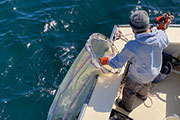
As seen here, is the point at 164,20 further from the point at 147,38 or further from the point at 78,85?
the point at 78,85

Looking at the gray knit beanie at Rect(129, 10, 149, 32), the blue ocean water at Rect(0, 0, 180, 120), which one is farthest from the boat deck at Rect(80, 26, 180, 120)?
the blue ocean water at Rect(0, 0, 180, 120)

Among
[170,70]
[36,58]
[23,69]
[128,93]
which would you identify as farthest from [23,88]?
[170,70]

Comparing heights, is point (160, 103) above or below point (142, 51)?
below

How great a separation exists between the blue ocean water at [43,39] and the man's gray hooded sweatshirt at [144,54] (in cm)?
266

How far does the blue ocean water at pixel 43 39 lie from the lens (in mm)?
5160

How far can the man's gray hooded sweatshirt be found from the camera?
2.91 metres

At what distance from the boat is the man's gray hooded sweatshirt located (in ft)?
1.85

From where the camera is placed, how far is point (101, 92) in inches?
144

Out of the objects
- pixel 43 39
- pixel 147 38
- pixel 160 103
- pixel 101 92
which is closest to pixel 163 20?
pixel 147 38

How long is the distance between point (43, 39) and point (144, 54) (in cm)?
402

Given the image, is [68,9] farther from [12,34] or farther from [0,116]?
[0,116]

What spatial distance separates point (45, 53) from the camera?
600cm

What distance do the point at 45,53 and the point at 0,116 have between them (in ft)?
6.75

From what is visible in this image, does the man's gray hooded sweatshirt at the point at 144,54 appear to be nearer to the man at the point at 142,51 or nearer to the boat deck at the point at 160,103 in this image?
the man at the point at 142,51
